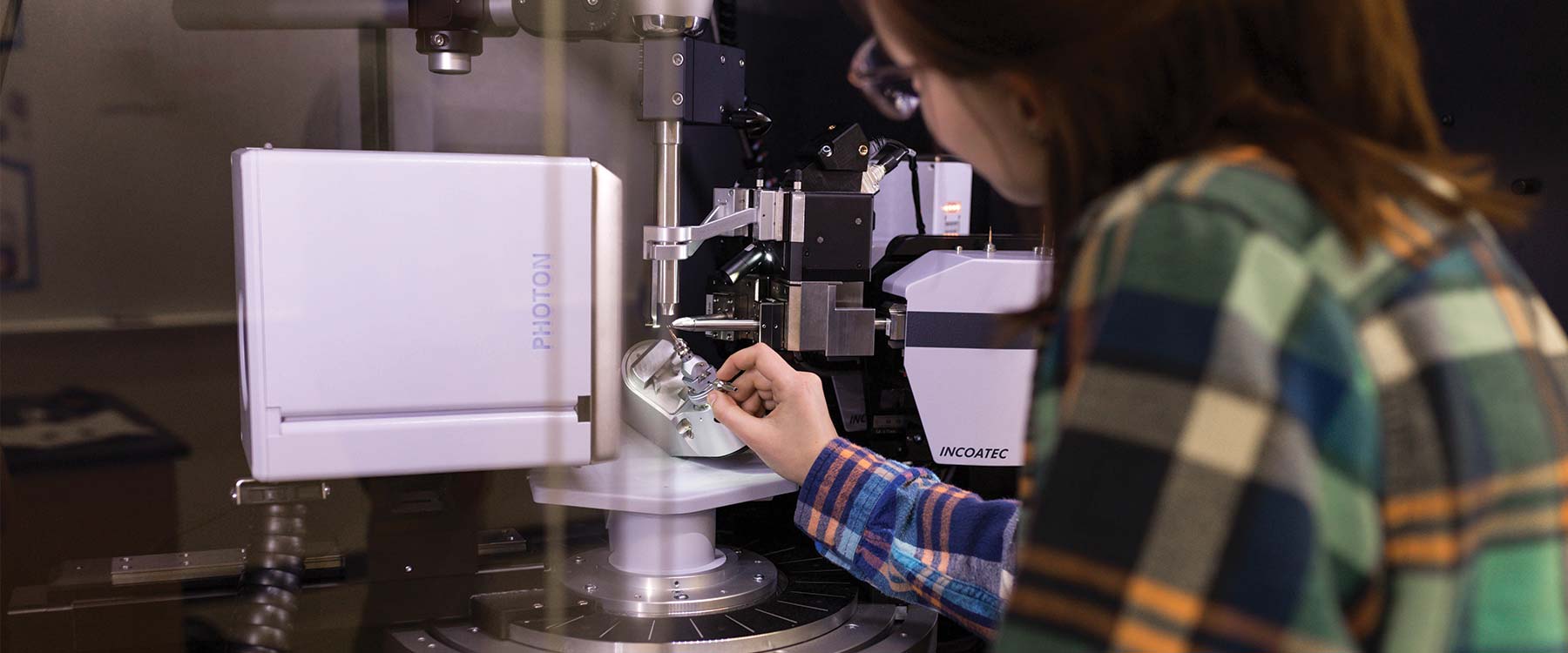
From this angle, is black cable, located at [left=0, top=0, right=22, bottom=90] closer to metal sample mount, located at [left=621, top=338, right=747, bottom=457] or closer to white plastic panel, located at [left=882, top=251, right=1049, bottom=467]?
metal sample mount, located at [left=621, top=338, right=747, bottom=457]

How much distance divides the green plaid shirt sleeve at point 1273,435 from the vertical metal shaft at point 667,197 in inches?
29.7

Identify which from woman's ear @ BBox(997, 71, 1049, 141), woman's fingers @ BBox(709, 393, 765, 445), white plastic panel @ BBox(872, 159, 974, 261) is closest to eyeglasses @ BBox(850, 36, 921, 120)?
woman's ear @ BBox(997, 71, 1049, 141)

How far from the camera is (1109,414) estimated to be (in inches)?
14.6

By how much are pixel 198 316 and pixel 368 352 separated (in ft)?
1.44

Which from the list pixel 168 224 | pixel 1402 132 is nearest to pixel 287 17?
pixel 168 224

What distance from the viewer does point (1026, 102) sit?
49cm

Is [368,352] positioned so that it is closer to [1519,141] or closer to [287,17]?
[287,17]

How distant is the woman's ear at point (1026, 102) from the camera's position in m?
0.45

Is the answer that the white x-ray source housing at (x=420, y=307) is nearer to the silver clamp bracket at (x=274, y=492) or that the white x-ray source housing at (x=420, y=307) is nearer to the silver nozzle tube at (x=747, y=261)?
the silver clamp bracket at (x=274, y=492)

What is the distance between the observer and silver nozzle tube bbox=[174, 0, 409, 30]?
44.9 inches

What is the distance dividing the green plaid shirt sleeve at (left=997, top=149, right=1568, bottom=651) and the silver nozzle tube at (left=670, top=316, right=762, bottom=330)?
2.63 ft

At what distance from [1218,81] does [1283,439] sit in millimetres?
138

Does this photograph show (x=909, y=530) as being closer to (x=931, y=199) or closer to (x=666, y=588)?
(x=666, y=588)

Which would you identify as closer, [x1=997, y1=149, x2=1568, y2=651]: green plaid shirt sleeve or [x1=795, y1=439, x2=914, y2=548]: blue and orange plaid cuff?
[x1=997, y1=149, x2=1568, y2=651]: green plaid shirt sleeve
